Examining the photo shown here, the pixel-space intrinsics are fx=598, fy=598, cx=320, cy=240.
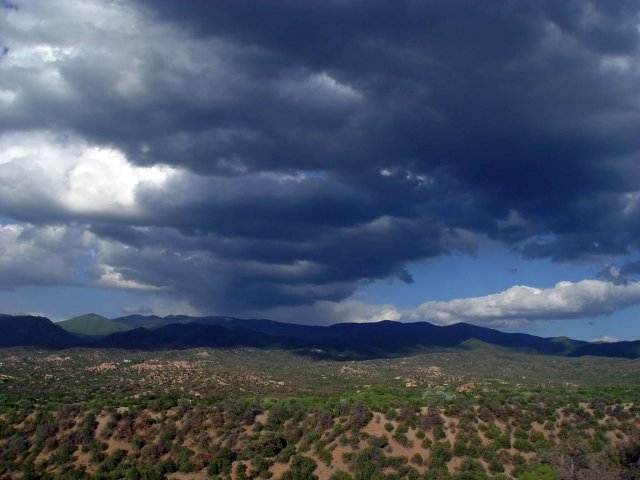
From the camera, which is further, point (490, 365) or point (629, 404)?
point (490, 365)

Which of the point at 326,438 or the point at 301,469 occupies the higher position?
the point at 326,438

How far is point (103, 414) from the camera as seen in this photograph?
4978 cm

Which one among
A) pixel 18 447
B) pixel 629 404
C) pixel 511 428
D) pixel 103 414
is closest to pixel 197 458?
pixel 103 414

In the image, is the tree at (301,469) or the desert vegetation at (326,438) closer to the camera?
the tree at (301,469)

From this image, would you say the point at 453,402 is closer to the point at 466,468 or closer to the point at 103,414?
the point at 466,468

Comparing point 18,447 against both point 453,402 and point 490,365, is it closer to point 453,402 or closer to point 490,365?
point 453,402

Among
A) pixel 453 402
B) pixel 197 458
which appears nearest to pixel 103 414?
pixel 197 458

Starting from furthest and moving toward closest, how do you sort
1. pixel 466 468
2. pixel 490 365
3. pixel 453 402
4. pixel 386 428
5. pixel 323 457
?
pixel 490 365 < pixel 453 402 < pixel 386 428 < pixel 323 457 < pixel 466 468

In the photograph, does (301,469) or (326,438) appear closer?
(301,469)

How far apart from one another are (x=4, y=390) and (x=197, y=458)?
41458mm

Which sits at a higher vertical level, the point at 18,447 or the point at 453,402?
the point at 453,402

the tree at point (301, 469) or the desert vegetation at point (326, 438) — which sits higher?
the desert vegetation at point (326, 438)

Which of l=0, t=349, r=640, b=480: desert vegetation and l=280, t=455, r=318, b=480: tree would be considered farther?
l=0, t=349, r=640, b=480: desert vegetation

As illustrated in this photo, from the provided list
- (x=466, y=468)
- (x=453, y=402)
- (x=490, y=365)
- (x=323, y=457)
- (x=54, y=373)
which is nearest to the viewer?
(x=466, y=468)
